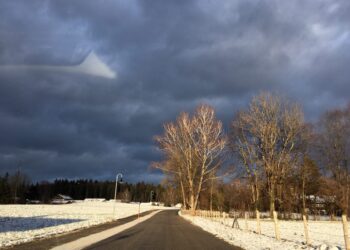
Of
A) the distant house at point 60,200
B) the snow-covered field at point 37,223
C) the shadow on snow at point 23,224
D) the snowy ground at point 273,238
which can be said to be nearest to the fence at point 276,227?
the snowy ground at point 273,238

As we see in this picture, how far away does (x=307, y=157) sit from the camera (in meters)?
51.6

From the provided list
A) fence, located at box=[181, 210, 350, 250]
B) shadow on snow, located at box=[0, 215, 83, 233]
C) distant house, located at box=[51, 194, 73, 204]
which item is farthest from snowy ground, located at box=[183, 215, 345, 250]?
distant house, located at box=[51, 194, 73, 204]

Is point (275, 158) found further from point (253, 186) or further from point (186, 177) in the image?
point (186, 177)

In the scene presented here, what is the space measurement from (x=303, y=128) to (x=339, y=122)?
703cm

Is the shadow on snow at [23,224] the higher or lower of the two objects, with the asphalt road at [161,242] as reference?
higher

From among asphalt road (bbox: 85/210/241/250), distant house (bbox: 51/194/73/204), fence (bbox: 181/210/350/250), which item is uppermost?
distant house (bbox: 51/194/73/204)

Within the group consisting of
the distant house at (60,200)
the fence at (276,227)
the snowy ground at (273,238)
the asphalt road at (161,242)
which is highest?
the distant house at (60,200)

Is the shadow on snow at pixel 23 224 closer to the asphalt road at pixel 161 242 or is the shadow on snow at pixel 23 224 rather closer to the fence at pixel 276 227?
the asphalt road at pixel 161 242

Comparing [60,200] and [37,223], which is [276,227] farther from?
[60,200]

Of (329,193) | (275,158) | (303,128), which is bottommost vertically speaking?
(329,193)

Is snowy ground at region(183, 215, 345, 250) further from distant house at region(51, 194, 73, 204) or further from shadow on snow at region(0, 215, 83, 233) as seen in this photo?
distant house at region(51, 194, 73, 204)

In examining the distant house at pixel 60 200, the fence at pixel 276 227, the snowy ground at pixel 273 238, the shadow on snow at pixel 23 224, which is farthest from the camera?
the distant house at pixel 60 200

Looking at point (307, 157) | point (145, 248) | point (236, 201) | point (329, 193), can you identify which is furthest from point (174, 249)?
point (236, 201)

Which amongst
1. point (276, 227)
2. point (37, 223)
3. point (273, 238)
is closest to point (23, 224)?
point (37, 223)
